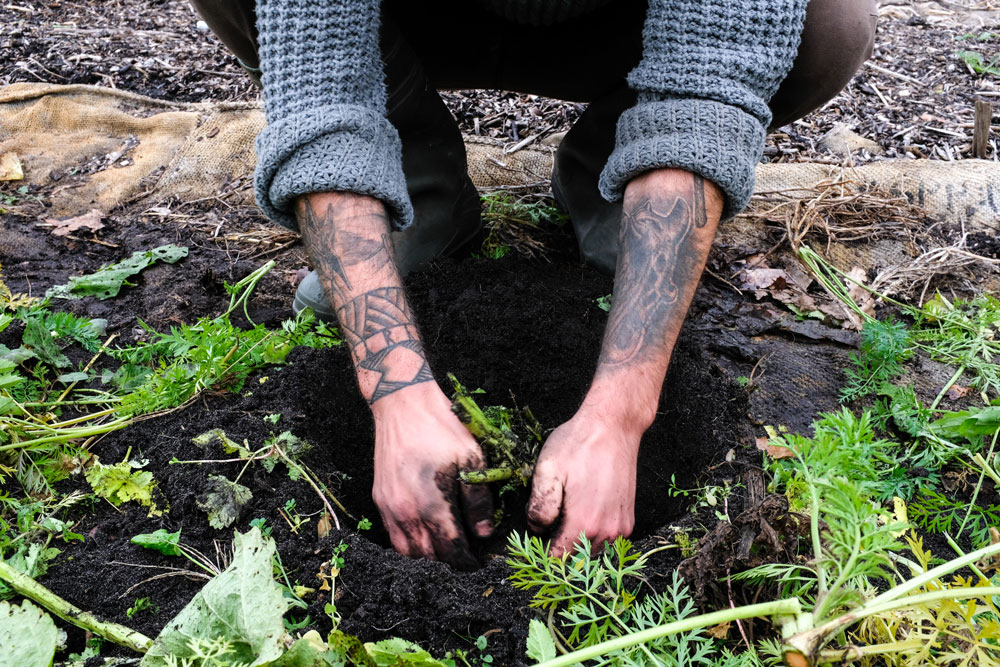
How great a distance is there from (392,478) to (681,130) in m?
1.16

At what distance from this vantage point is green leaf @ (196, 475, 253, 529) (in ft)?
5.46

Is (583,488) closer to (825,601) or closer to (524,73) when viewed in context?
(825,601)

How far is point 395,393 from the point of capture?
170cm

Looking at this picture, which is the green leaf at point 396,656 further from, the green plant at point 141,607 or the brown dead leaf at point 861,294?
the brown dead leaf at point 861,294

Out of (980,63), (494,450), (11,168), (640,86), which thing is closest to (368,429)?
(494,450)

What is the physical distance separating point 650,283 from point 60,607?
149 centimetres

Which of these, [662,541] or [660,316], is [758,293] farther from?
[662,541]

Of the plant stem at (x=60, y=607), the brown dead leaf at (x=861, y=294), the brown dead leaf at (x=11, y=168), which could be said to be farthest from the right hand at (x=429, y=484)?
the brown dead leaf at (x=11, y=168)

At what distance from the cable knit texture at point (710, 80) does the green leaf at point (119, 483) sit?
145 cm

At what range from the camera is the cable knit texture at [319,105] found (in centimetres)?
188

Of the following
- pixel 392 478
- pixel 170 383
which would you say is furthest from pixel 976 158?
pixel 170 383

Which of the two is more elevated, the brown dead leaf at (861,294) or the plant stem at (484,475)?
the plant stem at (484,475)

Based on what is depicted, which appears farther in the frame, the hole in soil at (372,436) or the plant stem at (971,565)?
the hole in soil at (372,436)

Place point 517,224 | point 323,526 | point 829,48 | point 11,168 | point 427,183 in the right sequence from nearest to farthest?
point 323,526
point 829,48
point 427,183
point 517,224
point 11,168
